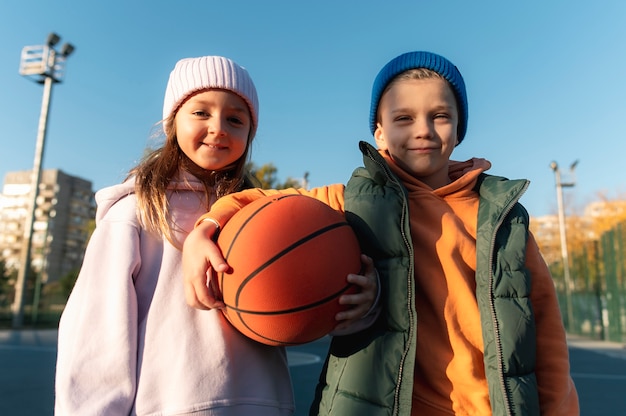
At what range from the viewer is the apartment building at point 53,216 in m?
76.4

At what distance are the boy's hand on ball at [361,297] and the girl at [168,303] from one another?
0.42 m

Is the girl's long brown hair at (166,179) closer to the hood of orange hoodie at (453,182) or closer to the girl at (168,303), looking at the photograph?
the girl at (168,303)

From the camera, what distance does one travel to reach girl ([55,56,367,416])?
1.61 meters

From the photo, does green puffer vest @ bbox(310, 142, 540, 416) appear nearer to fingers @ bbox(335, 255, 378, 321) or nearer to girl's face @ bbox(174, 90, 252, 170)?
fingers @ bbox(335, 255, 378, 321)

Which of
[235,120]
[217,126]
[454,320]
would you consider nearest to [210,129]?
[217,126]

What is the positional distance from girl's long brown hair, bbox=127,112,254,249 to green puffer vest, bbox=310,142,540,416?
1.87 feet

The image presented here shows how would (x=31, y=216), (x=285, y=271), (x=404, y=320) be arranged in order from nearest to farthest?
(x=285, y=271), (x=404, y=320), (x=31, y=216)

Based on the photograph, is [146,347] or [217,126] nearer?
[146,347]

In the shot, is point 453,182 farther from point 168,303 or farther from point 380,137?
point 168,303

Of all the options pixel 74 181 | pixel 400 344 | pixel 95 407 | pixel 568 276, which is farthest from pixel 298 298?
pixel 74 181

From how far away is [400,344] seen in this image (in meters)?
1.66

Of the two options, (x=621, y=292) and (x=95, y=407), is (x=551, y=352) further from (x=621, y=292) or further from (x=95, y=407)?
(x=621, y=292)

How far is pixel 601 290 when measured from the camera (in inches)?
682

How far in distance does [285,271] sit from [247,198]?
0.43 m
